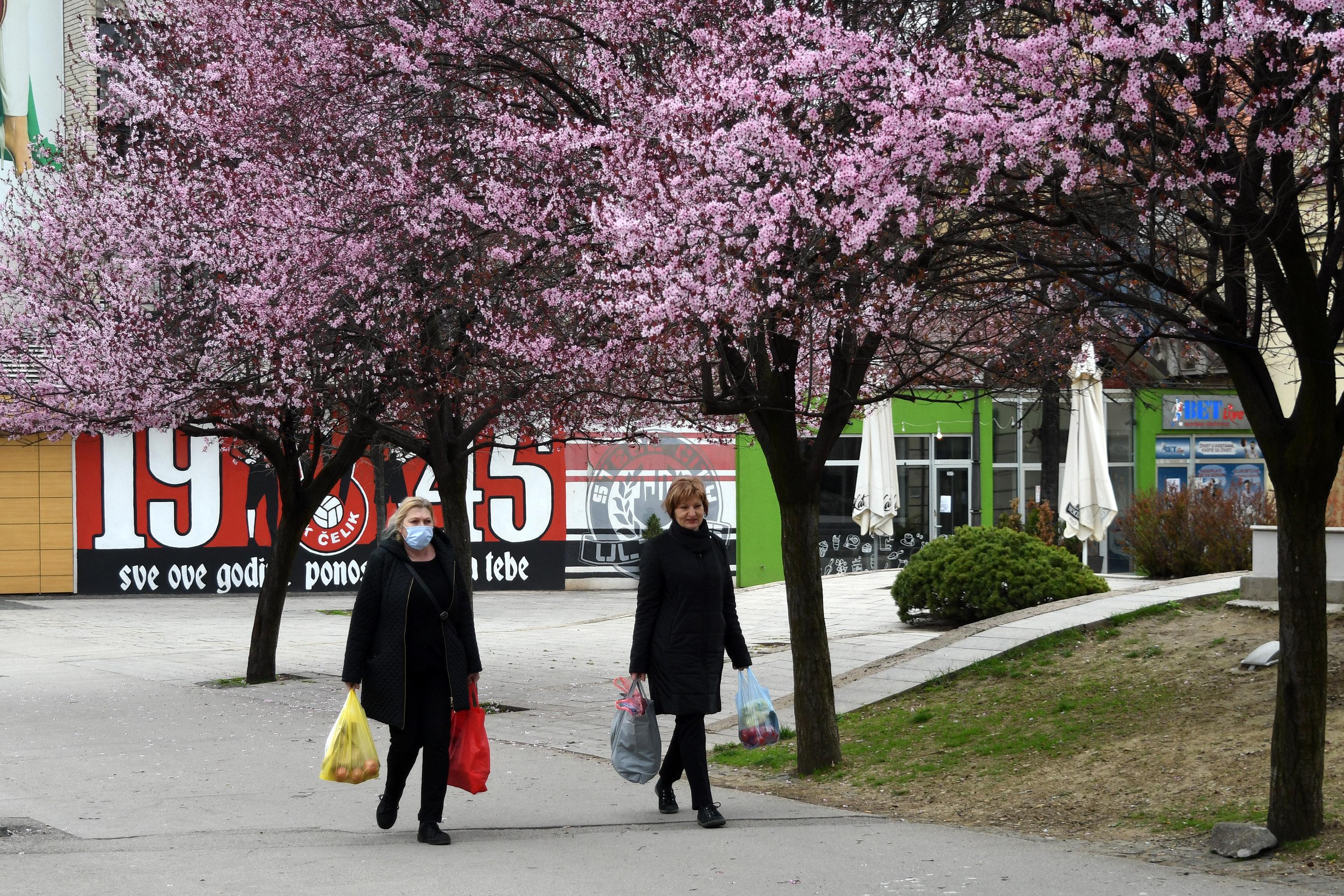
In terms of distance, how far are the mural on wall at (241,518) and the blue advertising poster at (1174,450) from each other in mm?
13952

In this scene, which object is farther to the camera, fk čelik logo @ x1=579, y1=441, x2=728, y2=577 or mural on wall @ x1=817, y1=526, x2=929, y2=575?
mural on wall @ x1=817, y1=526, x2=929, y2=575

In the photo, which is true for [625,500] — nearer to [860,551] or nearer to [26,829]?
[860,551]

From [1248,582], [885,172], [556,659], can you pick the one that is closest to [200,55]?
[556,659]

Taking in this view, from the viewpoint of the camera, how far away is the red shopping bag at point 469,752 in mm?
7258

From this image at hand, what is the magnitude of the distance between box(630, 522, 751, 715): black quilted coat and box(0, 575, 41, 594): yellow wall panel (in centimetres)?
2283

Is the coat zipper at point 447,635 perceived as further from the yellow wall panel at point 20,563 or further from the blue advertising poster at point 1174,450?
the blue advertising poster at point 1174,450

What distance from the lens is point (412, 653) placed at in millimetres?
7152

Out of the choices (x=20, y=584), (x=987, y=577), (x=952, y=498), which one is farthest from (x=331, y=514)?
(x=987, y=577)

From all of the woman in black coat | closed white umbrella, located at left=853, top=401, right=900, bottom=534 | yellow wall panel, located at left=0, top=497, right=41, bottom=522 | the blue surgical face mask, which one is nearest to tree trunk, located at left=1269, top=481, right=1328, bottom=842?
the woman in black coat

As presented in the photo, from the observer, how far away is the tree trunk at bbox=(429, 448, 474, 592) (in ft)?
40.9

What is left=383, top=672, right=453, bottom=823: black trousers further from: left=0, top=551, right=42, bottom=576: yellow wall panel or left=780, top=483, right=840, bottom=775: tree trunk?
left=0, top=551, right=42, bottom=576: yellow wall panel

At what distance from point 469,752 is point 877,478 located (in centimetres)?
1646

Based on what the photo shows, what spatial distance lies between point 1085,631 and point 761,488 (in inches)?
692

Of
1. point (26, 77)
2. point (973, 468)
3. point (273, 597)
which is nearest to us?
point (273, 597)
